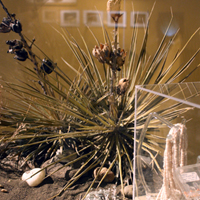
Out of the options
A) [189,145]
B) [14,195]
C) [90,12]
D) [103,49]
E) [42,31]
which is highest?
[90,12]

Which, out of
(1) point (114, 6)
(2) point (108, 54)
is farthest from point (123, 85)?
(1) point (114, 6)

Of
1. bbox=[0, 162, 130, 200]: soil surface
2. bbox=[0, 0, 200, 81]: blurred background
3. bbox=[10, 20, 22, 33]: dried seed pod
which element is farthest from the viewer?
bbox=[0, 0, 200, 81]: blurred background

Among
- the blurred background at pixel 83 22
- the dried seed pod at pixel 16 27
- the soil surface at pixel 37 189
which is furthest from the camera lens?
the blurred background at pixel 83 22

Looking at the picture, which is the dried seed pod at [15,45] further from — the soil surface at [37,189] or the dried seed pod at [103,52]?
the soil surface at [37,189]

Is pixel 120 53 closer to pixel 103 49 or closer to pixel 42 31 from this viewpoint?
pixel 103 49

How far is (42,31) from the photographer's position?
131cm

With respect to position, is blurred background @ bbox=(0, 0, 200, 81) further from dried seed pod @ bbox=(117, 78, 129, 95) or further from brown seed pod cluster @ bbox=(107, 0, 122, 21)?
dried seed pod @ bbox=(117, 78, 129, 95)

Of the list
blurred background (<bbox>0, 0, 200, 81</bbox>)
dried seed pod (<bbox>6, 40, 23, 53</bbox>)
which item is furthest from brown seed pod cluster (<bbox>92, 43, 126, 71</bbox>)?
blurred background (<bbox>0, 0, 200, 81</bbox>)

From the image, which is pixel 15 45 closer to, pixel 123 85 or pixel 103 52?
pixel 103 52

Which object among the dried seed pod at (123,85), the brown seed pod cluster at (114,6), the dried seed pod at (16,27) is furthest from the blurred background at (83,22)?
the dried seed pod at (123,85)

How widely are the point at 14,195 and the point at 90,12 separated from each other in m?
1.08

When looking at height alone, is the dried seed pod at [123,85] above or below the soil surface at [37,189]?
above

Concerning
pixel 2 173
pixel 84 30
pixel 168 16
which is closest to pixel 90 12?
pixel 84 30

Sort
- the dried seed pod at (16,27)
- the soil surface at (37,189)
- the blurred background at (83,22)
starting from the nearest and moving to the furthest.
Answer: the soil surface at (37,189), the dried seed pod at (16,27), the blurred background at (83,22)
